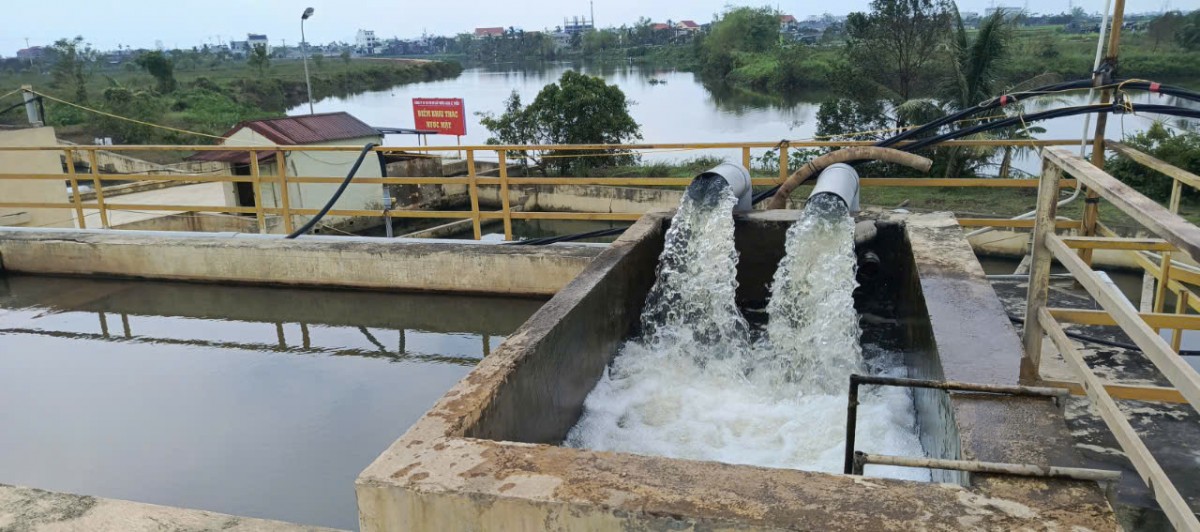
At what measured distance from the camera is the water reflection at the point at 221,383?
364 cm

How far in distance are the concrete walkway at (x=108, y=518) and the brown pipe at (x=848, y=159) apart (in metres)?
3.81

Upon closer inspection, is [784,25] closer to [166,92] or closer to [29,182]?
[166,92]

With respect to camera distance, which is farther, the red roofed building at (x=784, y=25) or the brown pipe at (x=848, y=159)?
the red roofed building at (x=784, y=25)

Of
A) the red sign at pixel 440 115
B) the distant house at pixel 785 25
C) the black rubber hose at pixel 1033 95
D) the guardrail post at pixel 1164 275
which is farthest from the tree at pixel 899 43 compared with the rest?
the distant house at pixel 785 25

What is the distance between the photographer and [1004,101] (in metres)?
4.85

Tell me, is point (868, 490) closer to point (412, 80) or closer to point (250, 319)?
point (250, 319)

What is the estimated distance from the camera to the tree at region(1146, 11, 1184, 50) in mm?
36375

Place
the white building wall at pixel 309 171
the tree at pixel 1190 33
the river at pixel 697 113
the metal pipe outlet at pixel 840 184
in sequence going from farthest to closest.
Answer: the tree at pixel 1190 33 < the river at pixel 697 113 < the white building wall at pixel 309 171 < the metal pipe outlet at pixel 840 184

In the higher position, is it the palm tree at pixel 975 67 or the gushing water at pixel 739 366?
the palm tree at pixel 975 67

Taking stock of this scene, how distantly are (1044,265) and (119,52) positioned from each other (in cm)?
11989

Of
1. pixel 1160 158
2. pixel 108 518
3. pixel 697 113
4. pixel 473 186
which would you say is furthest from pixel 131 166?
pixel 1160 158

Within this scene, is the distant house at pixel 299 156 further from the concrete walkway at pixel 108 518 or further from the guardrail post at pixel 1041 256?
the guardrail post at pixel 1041 256

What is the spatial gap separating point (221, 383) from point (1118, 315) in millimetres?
4380

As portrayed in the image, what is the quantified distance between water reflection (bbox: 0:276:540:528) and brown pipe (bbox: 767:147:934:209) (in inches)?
74.0
